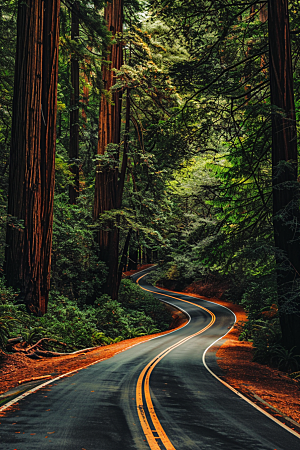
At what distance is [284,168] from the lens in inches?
387

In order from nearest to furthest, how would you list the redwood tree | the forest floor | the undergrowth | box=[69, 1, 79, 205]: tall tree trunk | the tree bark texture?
1. the forest floor
2. the undergrowth
3. the tree bark texture
4. the redwood tree
5. box=[69, 1, 79, 205]: tall tree trunk

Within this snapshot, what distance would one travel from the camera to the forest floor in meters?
7.13

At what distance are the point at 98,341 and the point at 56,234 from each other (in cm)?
525

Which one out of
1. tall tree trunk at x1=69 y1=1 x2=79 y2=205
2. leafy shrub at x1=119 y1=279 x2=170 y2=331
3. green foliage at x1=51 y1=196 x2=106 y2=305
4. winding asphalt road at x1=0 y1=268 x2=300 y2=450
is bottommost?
leafy shrub at x1=119 y1=279 x2=170 y2=331

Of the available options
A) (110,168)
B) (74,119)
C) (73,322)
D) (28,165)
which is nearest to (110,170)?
(110,168)

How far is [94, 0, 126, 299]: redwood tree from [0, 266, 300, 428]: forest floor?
21.2ft

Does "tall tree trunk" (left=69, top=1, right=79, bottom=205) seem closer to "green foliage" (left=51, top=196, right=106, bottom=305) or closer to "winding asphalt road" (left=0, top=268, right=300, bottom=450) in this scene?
"green foliage" (left=51, top=196, right=106, bottom=305)

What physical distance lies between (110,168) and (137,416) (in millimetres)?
14327

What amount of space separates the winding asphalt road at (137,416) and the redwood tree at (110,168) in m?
9.38

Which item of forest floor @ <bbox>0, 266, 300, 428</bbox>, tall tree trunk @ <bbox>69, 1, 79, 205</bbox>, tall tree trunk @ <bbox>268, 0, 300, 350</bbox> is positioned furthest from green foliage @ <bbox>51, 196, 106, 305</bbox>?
Result: tall tree trunk @ <bbox>268, 0, 300, 350</bbox>

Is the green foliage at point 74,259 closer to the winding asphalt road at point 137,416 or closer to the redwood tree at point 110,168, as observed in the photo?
the redwood tree at point 110,168

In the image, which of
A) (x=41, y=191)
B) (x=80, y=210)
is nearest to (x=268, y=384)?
(x=41, y=191)

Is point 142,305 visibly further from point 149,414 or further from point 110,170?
point 149,414

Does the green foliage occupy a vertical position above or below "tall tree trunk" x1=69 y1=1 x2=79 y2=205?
below
